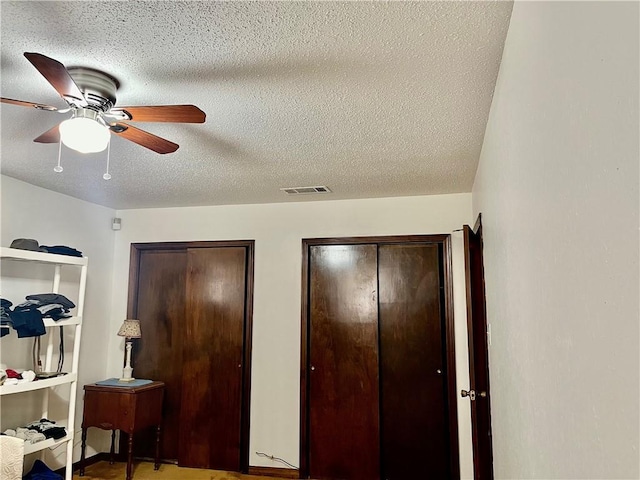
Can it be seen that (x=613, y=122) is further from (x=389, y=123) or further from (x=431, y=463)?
(x=431, y=463)

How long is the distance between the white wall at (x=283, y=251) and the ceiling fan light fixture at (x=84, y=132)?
2.51 metres

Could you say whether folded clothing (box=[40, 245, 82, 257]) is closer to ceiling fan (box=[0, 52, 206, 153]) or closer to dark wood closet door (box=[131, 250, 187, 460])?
dark wood closet door (box=[131, 250, 187, 460])

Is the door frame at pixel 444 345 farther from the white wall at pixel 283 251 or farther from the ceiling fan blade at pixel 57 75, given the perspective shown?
the ceiling fan blade at pixel 57 75

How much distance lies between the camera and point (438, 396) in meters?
3.83

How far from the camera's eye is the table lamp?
4.16 m

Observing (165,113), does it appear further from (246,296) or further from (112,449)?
(112,449)

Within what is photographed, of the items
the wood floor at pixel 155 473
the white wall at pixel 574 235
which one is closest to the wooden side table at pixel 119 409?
the wood floor at pixel 155 473

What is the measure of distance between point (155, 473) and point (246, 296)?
5.64 ft

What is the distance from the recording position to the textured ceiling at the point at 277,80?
61.3 inches

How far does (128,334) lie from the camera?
13.6ft

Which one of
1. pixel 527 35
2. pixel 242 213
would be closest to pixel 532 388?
pixel 527 35

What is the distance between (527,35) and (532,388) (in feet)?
3.31

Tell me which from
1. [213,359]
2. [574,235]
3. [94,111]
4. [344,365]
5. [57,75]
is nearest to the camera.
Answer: [574,235]

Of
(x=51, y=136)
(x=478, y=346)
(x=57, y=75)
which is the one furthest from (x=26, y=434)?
(x=478, y=346)
